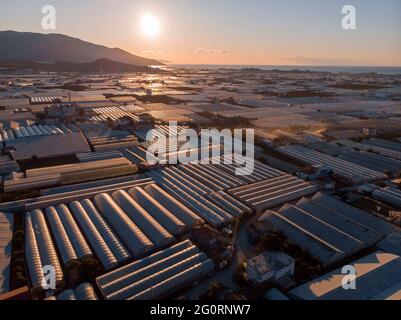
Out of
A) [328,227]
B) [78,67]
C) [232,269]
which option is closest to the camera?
[232,269]

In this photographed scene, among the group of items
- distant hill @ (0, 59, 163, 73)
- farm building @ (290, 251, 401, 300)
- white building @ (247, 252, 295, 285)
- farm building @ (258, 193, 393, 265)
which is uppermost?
distant hill @ (0, 59, 163, 73)

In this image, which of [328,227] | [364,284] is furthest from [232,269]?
[328,227]

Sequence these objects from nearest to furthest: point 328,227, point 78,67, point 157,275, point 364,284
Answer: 1. point 364,284
2. point 157,275
3. point 328,227
4. point 78,67

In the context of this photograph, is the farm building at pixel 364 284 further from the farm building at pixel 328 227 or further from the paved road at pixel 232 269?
the paved road at pixel 232 269

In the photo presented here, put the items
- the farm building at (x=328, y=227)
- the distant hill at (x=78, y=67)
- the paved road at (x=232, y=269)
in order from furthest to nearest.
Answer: the distant hill at (x=78, y=67), the farm building at (x=328, y=227), the paved road at (x=232, y=269)

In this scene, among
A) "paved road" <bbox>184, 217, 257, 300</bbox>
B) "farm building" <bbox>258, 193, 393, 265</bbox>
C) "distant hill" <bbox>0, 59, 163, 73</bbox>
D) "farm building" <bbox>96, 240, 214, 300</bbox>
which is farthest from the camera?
"distant hill" <bbox>0, 59, 163, 73</bbox>

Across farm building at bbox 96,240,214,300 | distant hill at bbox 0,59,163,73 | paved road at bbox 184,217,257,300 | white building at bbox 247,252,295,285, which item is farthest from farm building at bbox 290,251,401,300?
distant hill at bbox 0,59,163,73

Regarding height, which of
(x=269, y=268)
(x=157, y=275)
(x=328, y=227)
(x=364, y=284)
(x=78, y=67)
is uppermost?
(x=78, y=67)

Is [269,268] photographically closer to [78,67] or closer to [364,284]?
[364,284]

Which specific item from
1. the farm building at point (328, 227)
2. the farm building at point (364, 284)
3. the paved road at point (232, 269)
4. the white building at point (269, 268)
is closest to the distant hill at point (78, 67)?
the farm building at point (328, 227)

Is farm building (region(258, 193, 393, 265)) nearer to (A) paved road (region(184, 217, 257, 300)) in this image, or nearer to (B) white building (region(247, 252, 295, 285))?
(A) paved road (region(184, 217, 257, 300))
